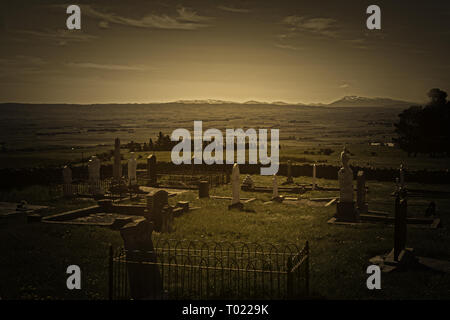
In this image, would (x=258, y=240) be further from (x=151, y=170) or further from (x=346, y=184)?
(x=151, y=170)

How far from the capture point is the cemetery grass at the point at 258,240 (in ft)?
32.4

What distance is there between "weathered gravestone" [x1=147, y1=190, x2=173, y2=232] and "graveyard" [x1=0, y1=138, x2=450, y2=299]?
4cm

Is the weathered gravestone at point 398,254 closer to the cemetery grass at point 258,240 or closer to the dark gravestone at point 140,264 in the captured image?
the cemetery grass at point 258,240

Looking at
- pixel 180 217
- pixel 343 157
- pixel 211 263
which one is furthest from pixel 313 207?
pixel 211 263

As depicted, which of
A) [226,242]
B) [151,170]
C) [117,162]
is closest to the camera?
[226,242]

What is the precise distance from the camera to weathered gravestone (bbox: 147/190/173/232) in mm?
16745

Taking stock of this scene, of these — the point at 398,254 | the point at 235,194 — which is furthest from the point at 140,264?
the point at 235,194


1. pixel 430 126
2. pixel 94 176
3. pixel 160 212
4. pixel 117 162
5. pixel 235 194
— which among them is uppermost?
pixel 430 126

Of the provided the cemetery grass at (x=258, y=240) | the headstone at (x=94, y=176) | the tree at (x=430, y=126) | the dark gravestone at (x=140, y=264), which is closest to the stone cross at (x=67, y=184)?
the headstone at (x=94, y=176)

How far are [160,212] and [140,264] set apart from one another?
26.8ft

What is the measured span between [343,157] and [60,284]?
41.2 ft

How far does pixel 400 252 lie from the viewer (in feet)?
38.6

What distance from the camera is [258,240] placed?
14523 millimetres
